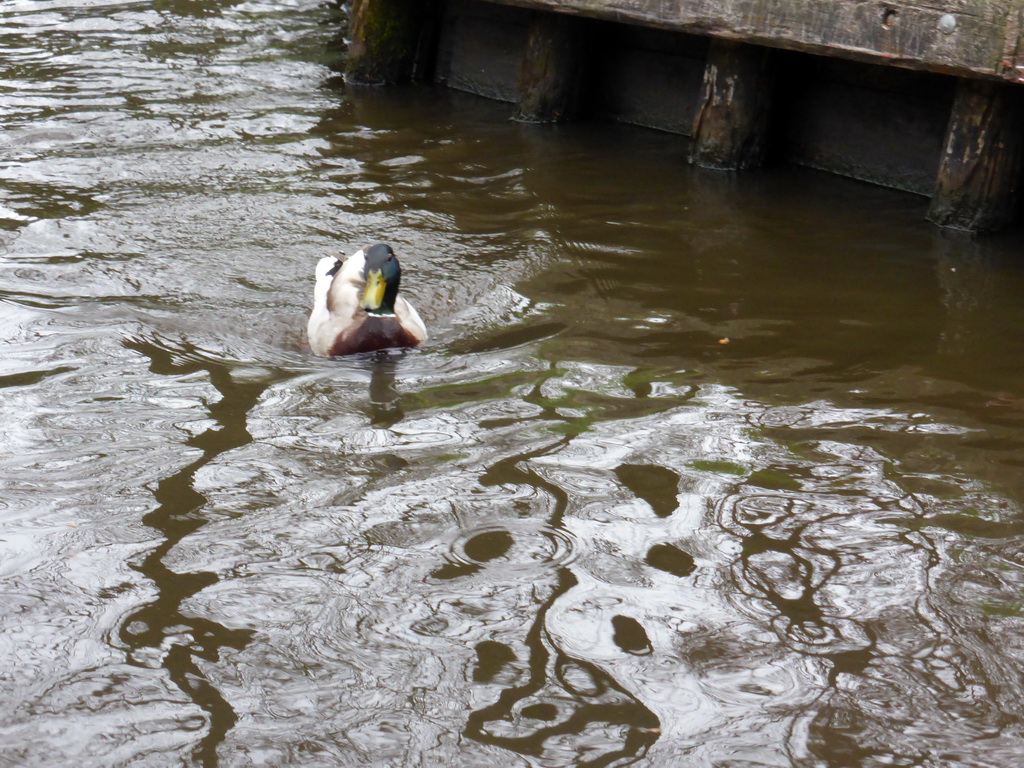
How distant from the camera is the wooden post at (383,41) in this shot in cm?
993

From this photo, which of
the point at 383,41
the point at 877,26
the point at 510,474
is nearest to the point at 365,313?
the point at 510,474

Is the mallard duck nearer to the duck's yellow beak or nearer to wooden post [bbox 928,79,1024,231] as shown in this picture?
the duck's yellow beak

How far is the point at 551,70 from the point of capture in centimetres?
895

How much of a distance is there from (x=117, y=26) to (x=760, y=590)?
977cm

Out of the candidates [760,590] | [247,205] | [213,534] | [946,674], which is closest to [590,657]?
[760,590]

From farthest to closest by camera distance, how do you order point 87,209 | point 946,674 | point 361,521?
1. point 87,209
2. point 361,521
3. point 946,674

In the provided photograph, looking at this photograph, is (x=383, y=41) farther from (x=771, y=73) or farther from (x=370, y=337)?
(x=370, y=337)

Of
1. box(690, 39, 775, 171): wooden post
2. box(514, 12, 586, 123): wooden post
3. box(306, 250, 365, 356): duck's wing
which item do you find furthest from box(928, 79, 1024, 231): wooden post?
box(306, 250, 365, 356): duck's wing

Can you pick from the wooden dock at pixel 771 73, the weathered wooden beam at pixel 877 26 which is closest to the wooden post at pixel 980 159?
the wooden dock at pixel 771 73

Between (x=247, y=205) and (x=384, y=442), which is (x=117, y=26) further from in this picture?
(x=384, y=442)

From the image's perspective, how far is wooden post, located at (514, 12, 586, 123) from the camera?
8.77 metres

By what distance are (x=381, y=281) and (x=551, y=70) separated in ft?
13.0

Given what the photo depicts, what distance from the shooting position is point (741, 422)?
471cm

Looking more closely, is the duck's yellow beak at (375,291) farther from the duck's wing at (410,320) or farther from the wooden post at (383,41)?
the wooden post at (383,41)
